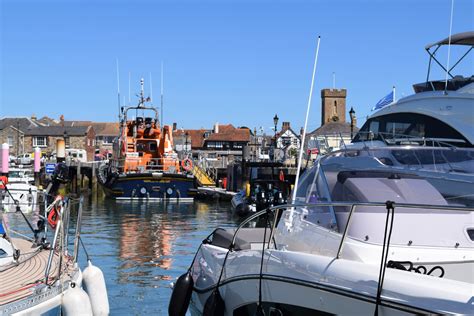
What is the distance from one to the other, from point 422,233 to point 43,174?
4744cm

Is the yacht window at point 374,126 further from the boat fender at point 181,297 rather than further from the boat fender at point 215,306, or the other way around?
the boat fender at point 215,306

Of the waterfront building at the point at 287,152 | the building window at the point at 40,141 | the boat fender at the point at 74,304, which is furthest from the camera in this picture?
the building window at the point at 40,141

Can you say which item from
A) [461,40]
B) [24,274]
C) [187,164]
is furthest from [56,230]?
[187,164]

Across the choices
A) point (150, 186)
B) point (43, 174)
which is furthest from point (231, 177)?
point (43, 174)

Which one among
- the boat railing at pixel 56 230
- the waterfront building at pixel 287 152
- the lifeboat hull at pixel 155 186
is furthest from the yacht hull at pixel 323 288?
the waterfront building at pixel 287 152

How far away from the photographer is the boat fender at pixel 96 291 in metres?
8.85

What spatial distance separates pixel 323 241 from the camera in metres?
5.83

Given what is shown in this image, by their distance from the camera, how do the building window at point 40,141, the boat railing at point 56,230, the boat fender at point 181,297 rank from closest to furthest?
the boat fender at point 181,297
the boat railing at point 56,230
the building window at point 40,141

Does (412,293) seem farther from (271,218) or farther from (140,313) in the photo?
(140,313)

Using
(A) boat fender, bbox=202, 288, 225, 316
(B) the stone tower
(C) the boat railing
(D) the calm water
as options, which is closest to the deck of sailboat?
(C) the boat railing

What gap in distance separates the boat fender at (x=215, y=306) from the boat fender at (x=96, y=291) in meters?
2.28

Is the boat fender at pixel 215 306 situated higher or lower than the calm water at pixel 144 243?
higher

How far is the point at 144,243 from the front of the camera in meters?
18.3

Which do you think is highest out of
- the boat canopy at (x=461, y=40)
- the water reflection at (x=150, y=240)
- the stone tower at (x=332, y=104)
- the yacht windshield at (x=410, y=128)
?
the stone tower at (x=332, y=104)
